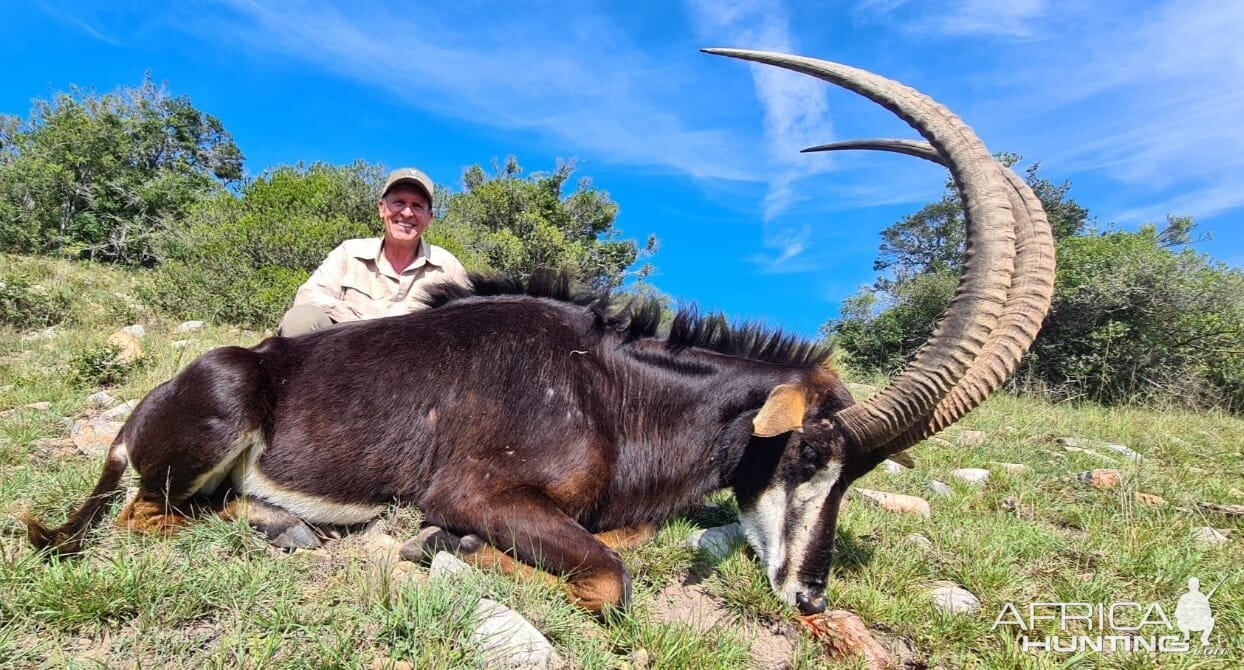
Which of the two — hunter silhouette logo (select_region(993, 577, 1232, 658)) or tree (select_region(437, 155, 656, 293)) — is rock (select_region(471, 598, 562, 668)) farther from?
tree (select_region(437, 155, 656, 293))

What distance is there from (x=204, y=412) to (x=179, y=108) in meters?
37.9

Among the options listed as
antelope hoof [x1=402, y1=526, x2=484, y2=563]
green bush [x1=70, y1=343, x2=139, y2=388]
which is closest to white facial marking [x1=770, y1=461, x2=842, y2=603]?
antelope hoof [x1=402, y1=526, x2=484, y2=563]

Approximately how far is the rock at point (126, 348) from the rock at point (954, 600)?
813 centimetres

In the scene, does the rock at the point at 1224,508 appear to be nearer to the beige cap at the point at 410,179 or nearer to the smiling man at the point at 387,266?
the smiling man at the point at 387,266

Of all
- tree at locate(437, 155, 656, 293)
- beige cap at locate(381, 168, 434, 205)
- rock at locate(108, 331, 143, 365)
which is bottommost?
rock at locate(108, 331, 143, 365)

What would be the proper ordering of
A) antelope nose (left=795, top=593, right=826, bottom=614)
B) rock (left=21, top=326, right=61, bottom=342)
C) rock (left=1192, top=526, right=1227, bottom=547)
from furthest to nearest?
rock (left=21, top=326, right=61, bottom=342), rock (left=1192, top=526, right=1227, bottom=547), antelope nose (left=795, top=593, right=826, bottom=614)

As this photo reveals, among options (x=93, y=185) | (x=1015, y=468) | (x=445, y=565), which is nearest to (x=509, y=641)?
(x=445, y=565)

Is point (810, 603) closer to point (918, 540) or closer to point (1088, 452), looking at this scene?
point (918, 540)

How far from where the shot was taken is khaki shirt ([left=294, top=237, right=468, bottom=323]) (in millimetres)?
5672

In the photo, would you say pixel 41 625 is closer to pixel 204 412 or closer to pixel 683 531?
pixel 204 412

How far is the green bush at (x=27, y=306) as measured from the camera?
9523mm

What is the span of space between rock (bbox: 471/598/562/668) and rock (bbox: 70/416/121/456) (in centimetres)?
394

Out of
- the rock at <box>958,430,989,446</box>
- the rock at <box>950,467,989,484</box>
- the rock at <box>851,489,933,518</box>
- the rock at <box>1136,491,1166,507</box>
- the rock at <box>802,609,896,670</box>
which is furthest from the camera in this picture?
the rock at <box>958,430,989,446</box>

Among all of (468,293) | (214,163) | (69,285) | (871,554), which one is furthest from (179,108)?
(871,554)
